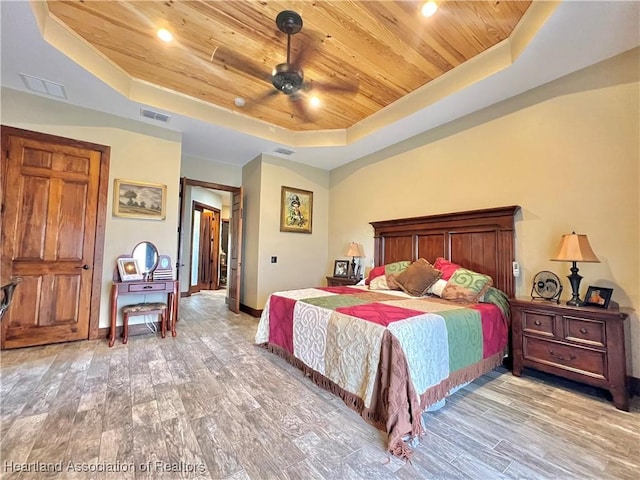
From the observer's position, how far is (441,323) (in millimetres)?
2053

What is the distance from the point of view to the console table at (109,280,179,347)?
10.8 feet

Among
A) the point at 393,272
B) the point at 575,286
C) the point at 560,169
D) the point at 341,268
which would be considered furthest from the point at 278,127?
the point at 575,286

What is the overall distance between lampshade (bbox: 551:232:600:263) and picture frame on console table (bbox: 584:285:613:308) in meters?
0.24

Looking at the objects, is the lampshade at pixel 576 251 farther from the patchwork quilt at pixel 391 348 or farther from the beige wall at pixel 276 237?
the beige wall at pixel 276 237

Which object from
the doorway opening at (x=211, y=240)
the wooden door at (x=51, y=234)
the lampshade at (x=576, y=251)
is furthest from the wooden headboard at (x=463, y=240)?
the wooden door at (x=51, y=234)

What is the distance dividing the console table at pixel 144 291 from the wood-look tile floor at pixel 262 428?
0.64 meters

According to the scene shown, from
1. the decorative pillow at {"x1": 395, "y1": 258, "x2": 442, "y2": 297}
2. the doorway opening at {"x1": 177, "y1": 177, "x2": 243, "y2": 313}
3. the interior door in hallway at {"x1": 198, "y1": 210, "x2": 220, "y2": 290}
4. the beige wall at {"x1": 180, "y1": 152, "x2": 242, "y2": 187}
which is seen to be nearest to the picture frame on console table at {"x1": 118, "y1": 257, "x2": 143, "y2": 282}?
the doorway opening at {"x1": 177, "y1": 177, "x2": 243, "y2": 313}

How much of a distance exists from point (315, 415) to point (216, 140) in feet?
13.7

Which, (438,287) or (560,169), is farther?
(438,287)

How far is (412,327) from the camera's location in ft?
6.15

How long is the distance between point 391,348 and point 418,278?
1.73m

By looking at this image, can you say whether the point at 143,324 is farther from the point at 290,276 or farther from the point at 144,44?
the point at 144,44

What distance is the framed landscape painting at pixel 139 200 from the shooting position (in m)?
3.59

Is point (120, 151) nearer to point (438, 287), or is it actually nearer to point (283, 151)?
point (283, 151)
